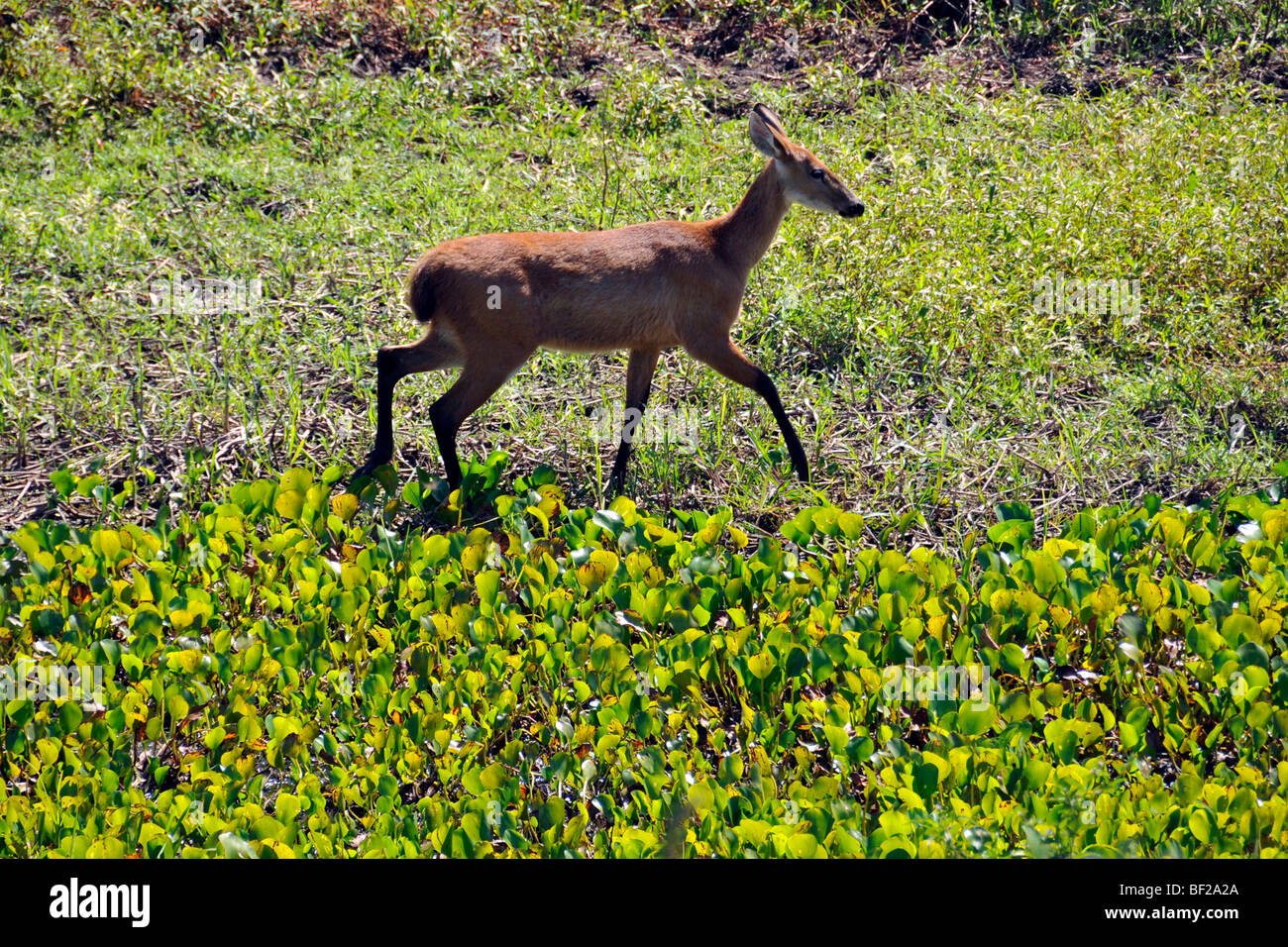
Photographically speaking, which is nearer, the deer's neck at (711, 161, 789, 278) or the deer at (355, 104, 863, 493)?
the deer at (355, 104, 863, 493)

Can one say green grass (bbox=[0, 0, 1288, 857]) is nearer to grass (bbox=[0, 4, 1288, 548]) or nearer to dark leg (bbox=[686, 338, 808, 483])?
grass (bbox=[0, 4, 1288, 548])

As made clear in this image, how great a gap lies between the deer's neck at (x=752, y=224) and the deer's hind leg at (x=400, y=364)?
51.1 inches

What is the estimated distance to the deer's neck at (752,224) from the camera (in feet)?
19.3

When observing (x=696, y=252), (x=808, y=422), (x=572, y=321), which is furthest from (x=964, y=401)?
(x=572, y=321)

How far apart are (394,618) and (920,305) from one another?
3.41m

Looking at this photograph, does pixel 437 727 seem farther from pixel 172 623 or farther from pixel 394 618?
pixel 172 623

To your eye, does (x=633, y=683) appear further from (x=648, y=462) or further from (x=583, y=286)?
(x=583, y=286)

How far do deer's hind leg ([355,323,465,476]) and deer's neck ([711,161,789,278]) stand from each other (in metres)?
1.30

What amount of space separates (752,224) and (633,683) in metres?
2.59

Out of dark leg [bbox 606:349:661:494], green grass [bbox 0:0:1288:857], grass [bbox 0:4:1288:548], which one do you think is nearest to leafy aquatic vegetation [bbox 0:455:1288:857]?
green grass [bbox 0:0:1288:857]

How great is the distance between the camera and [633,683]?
413 centimetres

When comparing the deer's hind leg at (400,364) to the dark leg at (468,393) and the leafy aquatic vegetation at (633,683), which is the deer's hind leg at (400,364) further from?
the leafy aquatic vegetation at (633,683)

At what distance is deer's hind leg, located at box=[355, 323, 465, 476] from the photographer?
557cm

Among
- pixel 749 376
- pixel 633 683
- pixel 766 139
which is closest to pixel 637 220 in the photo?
pixel 766 139
